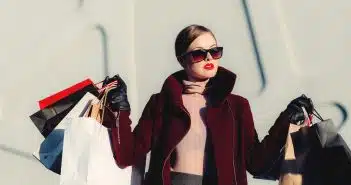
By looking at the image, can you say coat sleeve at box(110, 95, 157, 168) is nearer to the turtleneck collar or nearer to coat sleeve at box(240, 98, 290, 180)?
the turtleneck collar

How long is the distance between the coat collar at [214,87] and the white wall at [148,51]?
0.59 meters

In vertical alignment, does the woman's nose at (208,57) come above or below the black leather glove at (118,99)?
above

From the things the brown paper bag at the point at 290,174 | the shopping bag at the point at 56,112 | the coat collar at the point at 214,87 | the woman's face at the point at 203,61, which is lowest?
the brown paper bag at the point at 290,174

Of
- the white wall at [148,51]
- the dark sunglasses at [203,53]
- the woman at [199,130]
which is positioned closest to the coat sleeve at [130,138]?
the woman at [199,130]

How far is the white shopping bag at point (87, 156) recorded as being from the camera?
1.81 meters

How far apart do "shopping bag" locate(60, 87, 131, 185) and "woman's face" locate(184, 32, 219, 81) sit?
304 millimetres

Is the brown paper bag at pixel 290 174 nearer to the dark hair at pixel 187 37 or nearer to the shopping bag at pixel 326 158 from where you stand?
the shopping bag at pixel 326 158

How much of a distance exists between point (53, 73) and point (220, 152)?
1095 mm

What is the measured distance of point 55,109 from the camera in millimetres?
1952

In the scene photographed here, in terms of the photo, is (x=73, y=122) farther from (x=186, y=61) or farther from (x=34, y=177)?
(x=34, y=177)

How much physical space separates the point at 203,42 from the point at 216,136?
0.25m

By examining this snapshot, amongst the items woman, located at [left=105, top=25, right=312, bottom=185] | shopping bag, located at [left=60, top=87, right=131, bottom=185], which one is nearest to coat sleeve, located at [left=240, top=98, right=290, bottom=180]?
woman, located at [left=105, top=25, right=312, bottom=185]

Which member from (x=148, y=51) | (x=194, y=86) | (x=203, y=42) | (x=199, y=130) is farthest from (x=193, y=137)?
(x=148, y=51)

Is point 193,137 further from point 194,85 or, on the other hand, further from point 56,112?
point 56,112
